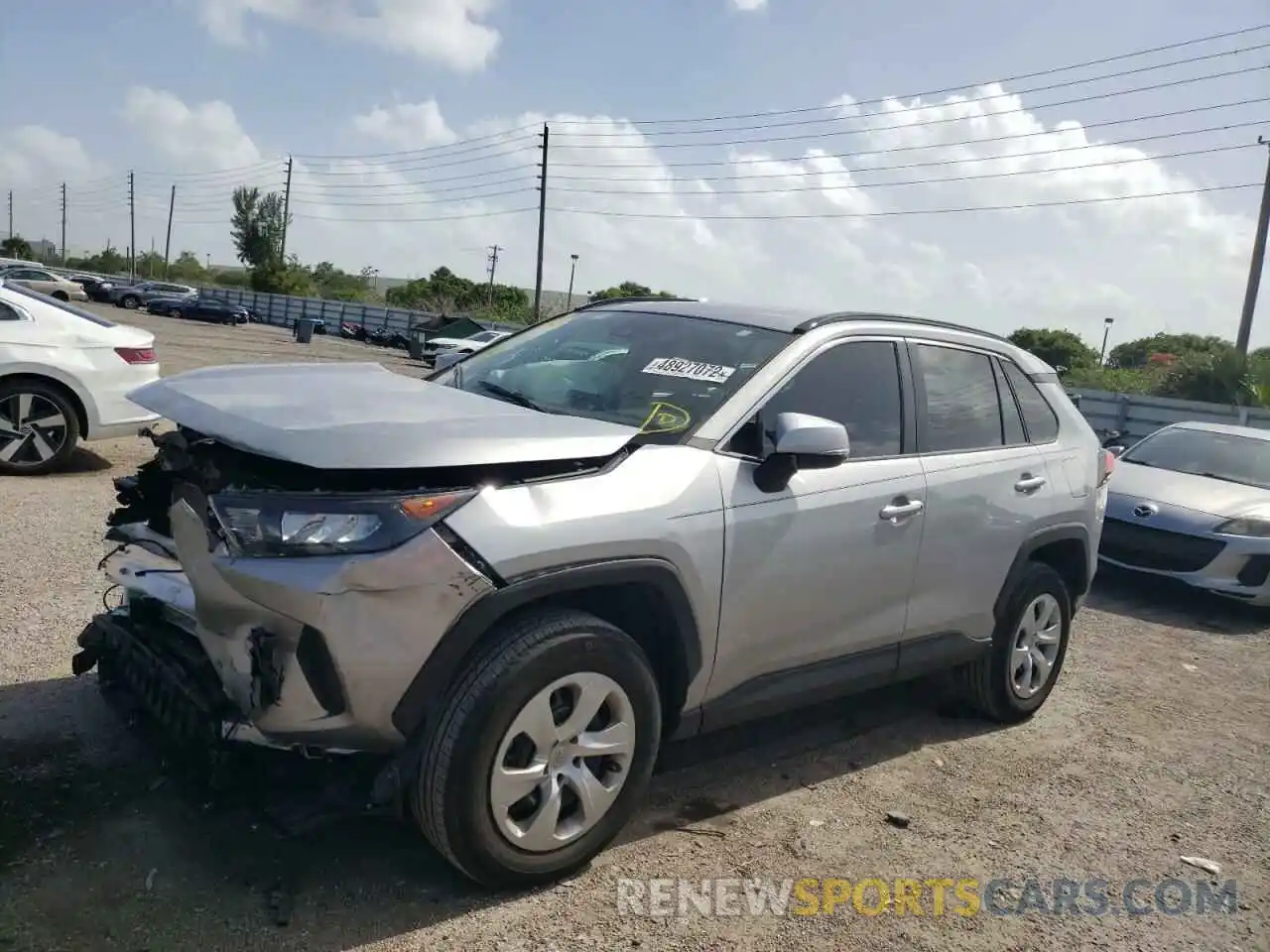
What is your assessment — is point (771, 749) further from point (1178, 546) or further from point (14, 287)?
point (14, 287)

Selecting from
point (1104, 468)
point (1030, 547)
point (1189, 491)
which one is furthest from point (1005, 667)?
point (1189, 491)

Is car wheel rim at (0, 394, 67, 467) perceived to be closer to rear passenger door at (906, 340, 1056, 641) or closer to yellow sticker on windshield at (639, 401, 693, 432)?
yellow sticker on windshield at (639, 401, 693, 432)

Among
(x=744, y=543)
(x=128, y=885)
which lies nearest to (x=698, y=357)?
(x=744, y=543)

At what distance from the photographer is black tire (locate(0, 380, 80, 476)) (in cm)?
770

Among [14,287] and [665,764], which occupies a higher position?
[14,287]

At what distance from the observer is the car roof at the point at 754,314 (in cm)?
403

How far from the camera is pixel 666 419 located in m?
3.54

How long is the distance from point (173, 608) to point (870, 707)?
→ 3120mm

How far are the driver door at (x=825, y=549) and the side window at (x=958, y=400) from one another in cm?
16

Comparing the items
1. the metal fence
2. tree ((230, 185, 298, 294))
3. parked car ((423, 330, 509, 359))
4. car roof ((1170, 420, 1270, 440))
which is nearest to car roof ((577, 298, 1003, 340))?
car roof ((1170, 420, 1270, 440))

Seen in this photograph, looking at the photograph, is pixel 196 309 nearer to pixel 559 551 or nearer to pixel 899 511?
pixel 899 511

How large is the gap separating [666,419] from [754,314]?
864mm

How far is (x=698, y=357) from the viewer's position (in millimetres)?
3891

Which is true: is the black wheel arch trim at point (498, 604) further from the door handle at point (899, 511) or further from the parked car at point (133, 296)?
the parked car at point (133, 296)
